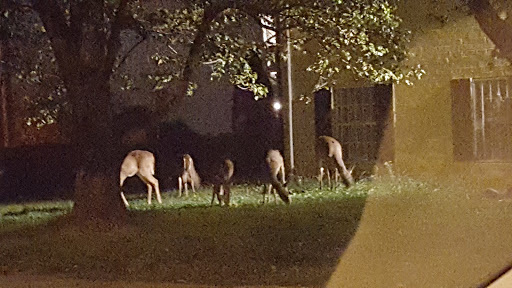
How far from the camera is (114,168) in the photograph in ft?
35.3

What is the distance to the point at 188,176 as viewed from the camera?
1255 cm

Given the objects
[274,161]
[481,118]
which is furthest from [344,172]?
[481,118]

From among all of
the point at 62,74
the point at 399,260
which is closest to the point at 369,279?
the point at 399,260

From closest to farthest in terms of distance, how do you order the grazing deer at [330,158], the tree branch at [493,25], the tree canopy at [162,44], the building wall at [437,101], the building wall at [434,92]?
the tree branch at [493,25]
the tree canopy at [162,44]
the building wall at [434,92]
the building wall at [437,101]
the grazing deer at [330,158]

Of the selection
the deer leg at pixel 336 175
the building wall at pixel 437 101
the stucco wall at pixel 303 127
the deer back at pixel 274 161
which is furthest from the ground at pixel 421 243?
the deer back at pixel 274 161

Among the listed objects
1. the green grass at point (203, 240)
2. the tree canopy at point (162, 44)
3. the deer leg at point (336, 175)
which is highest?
the tree canopy at point (162, 44)

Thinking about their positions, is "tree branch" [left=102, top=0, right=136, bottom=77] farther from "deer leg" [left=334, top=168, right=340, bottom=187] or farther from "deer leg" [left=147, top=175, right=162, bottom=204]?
"deer leg" [left=334, top=168, right=340, bottom=187]

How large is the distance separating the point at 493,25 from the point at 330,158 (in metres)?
3.55

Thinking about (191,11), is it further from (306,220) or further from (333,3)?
(306,220)

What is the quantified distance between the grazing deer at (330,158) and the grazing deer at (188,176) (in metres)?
1.97

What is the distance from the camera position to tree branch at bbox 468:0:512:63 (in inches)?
385

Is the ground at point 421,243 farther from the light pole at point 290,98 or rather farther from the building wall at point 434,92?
the light pole at point 290,98

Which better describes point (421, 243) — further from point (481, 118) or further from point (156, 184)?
point (156, 184)

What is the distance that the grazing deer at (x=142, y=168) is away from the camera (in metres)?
11.4
